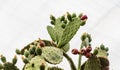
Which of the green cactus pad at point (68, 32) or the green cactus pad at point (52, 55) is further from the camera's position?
the green cactus pad at point (68, 32)

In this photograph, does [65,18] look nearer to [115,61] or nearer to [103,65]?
[103,65]

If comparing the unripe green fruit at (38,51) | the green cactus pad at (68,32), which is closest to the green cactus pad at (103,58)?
the green cactus pad at (68,32)

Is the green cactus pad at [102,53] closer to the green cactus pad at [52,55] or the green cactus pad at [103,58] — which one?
the green cactus pad at [103,58]

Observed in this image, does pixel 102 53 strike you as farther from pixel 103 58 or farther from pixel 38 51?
pixel 38 51

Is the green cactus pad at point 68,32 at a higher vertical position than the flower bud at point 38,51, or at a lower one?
higher

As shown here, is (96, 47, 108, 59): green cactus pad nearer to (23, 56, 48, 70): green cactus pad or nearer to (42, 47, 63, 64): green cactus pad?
(42, 47, 63, 64): green cactus pad

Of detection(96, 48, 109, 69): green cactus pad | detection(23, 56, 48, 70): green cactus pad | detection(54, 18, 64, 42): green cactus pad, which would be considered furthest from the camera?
detection(54, 18, 64, 42): green cactus pad

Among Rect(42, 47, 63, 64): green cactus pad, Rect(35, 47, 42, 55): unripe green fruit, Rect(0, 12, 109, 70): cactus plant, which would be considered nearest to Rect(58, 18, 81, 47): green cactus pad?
Rect(0, 12, 109, 70): cactus plant

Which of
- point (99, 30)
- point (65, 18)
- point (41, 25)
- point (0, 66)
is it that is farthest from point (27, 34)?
point (0, 66)
